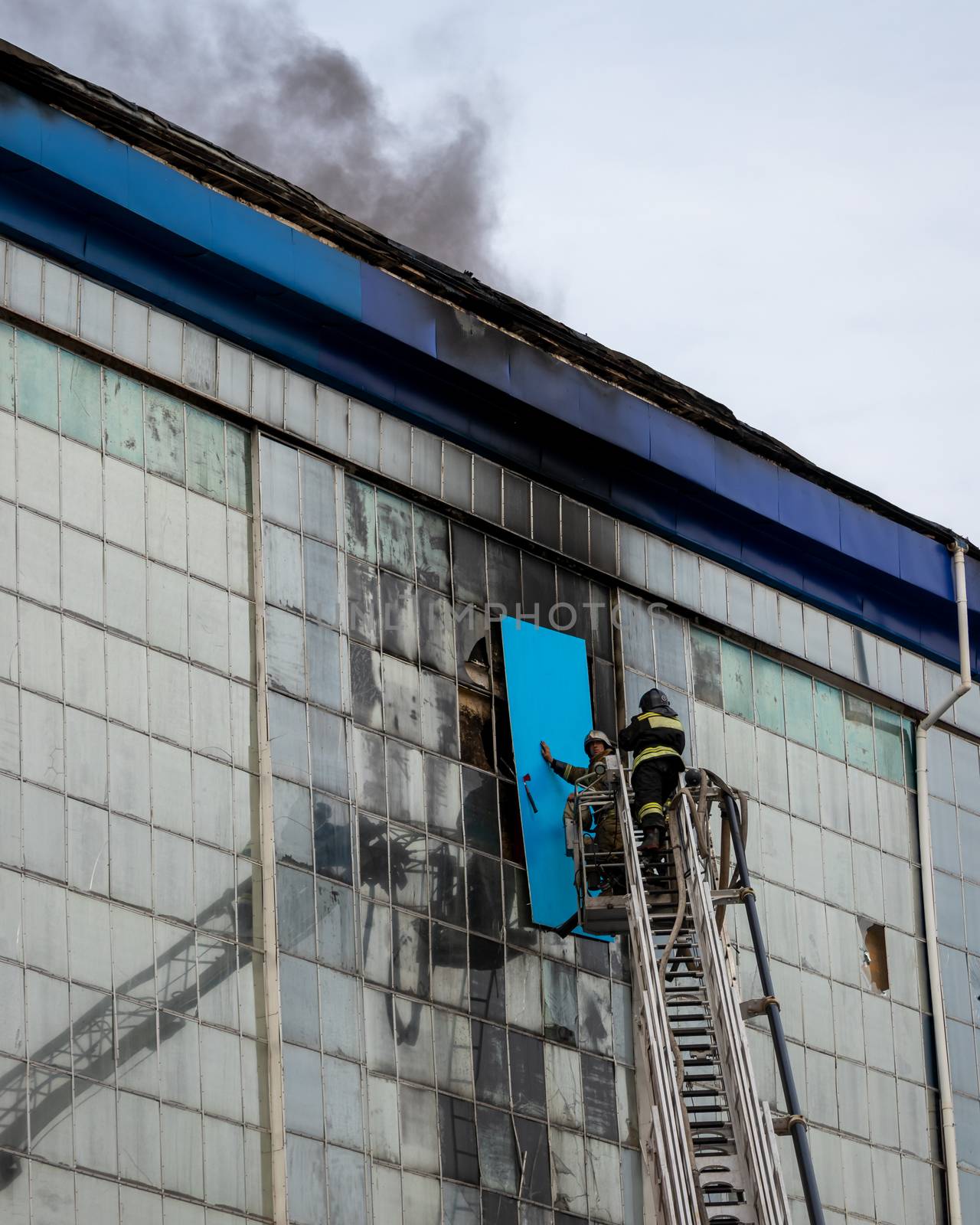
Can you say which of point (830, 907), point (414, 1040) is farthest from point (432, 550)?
point (830, 907)

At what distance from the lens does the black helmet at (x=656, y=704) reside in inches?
822

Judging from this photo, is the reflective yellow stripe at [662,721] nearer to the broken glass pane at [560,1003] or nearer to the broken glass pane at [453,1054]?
the broken glass pane at [560,1003]

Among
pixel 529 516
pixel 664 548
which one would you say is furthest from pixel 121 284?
pixel 664 548

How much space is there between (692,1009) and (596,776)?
Result: 2852 mm

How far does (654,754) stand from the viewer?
2047 cm

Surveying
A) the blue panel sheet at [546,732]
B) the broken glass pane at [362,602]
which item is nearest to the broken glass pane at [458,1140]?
the blue panel sheet at [546,732]

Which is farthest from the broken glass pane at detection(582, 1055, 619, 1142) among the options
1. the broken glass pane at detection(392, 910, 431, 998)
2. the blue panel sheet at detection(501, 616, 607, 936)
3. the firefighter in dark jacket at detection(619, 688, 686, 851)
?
the firefighter in dark jacket at detection(619, 688, 686, 851)

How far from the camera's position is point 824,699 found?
2497 cm

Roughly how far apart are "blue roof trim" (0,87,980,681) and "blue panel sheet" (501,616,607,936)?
1.87 metres

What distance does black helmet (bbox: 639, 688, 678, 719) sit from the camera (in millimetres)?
20891

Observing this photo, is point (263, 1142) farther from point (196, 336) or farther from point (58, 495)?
point (196, 336)

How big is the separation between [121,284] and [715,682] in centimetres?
758

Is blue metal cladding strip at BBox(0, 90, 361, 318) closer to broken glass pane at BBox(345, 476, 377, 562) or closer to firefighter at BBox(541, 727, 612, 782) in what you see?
broken glass pane at BBox(345, 476, 377, 562)

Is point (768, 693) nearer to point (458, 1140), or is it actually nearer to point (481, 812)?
point (481, 812)
